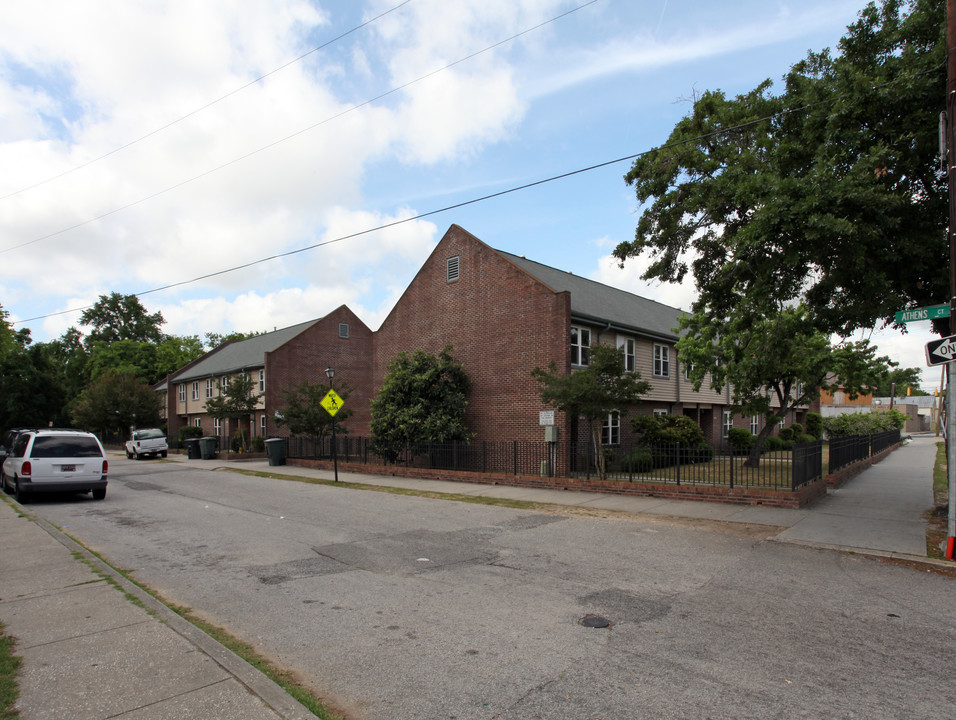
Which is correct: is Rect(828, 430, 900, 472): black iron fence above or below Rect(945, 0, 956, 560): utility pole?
below

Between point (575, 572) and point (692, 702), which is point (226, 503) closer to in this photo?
point (575, 572)

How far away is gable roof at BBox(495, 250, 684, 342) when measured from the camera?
22.8 meters

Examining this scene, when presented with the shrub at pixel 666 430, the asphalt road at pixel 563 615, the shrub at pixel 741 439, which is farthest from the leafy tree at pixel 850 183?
the shrub at pixel 741 439

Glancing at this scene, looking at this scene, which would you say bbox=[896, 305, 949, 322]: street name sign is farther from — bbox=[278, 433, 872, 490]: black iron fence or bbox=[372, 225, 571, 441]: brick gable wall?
bbox=[372, 225, 571, 441]: brick gable wall

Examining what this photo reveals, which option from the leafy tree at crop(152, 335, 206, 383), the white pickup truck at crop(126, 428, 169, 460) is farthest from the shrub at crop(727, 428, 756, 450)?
the leafy tree at crop(152, 335, 206, 383)

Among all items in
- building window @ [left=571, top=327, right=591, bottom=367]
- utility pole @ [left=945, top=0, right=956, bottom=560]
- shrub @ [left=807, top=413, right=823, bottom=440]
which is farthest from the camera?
shrub @ [left=807, top=413, right=823, bottom=440]

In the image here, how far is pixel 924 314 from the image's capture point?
29.4ft

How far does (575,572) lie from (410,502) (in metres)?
7.86

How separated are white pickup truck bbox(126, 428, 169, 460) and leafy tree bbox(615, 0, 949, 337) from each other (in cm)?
3289

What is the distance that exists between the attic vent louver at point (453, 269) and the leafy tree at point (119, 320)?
66.7 m

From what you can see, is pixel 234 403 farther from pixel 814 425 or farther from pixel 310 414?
pixel 814 425

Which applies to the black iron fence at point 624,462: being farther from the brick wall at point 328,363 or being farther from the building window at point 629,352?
the brick wall at point 328,363

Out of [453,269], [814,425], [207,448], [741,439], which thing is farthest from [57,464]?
[814,425]

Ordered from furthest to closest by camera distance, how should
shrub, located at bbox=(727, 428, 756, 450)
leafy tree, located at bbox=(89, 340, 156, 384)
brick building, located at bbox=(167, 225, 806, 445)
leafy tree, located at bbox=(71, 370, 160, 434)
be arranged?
leafy tree, located at bbox=(89, 340, 156, 384) < leafy tree, located at bbox=(71, 370, 160, 434) < shrub, located at bbox=(727, 428, 756, 450) < brick building, located at bbox=(167, 225, 806, 445)
